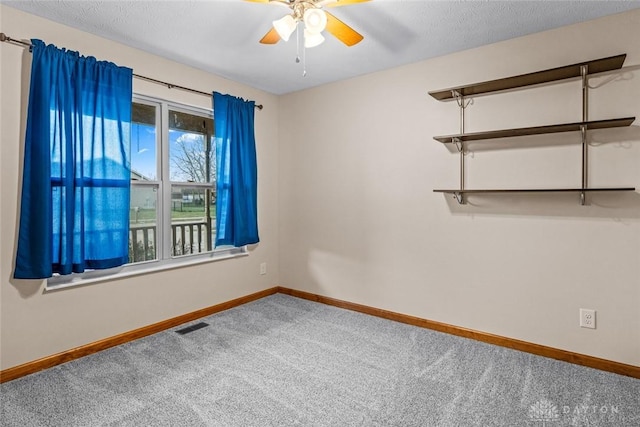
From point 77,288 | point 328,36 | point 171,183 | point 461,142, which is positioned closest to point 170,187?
point 171,183

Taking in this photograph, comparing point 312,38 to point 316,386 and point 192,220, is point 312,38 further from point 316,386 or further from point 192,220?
point 192,220

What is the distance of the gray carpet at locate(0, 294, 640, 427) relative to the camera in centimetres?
192

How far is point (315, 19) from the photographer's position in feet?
6.14

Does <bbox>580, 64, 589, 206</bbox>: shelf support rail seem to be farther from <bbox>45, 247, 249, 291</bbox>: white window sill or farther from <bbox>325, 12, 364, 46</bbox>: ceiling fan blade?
<bbox>45, 247, 249, 291</bbox>: white window sill

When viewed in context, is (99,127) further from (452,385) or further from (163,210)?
(452,385)

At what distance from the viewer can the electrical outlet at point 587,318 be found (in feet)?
8.12

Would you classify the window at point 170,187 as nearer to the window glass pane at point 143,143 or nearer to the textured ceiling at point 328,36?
the window glass pane at point 143,143

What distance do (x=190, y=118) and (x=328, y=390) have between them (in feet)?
8.99

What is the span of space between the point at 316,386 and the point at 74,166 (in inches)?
87.9

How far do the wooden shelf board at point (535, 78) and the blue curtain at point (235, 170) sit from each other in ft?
6.28

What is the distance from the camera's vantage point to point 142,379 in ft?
7.58

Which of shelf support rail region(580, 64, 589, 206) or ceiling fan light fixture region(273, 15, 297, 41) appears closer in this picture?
ceiling fan light fixture region(273, 15, 297, 41)

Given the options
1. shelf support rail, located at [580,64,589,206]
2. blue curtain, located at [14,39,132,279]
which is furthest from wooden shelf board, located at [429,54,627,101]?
blue curtain, located at [14,39,132,279]

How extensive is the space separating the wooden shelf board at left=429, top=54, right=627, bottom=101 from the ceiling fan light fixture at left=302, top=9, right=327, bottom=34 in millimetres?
1337
